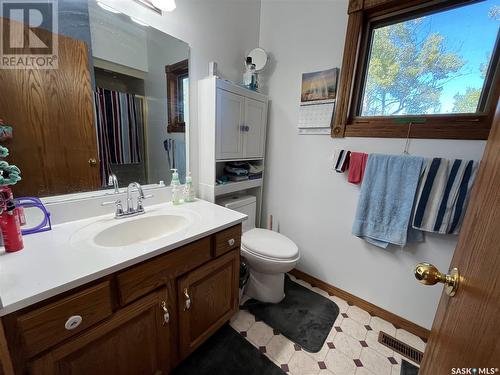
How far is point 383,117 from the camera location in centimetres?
142

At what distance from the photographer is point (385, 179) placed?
4.51 ft

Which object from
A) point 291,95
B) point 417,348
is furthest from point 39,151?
point 417,348

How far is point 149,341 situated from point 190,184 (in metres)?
0.88

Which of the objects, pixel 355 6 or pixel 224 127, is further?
pixel 224 127

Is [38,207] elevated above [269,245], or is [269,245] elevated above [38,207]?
[38,207]

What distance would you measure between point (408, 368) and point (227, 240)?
50.1 inches

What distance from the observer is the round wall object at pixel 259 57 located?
1731mm

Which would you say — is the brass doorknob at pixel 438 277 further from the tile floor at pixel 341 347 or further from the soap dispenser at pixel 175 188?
the soap dispenser at pixel 175 188


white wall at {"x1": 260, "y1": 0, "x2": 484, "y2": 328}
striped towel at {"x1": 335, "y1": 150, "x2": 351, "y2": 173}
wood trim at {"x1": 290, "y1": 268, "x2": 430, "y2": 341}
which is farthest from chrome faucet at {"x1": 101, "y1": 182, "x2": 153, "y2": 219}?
wood trim at {"x1": 290, "y1": 268, "x2": 430, "y2": 341}

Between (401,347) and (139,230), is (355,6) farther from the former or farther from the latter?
(401,347)

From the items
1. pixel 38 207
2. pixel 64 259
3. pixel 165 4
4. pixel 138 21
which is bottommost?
pixel 64 259

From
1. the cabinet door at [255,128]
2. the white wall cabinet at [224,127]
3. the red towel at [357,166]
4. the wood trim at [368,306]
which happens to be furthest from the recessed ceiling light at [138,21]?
the wood trim at [368,306]

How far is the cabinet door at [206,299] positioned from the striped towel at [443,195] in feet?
3.73

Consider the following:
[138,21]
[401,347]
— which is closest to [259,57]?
[138,21]
